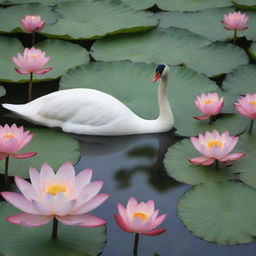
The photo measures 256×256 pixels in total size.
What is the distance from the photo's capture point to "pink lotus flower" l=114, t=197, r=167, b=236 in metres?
1.73

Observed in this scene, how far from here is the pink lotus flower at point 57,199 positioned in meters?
1.72

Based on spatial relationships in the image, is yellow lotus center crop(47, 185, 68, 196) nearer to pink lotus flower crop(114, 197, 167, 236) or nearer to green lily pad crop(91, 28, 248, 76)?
pink lotus flower crop(114, 197, 167, 236)

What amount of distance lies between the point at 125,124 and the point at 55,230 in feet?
2.75

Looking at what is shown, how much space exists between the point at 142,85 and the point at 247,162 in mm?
858

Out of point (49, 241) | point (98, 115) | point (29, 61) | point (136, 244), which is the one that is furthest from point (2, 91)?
point (136, 244)

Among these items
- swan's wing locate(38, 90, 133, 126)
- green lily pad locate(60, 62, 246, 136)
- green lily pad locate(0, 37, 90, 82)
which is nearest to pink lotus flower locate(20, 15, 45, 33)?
green lily pad locate(0, 37, 90, 82)

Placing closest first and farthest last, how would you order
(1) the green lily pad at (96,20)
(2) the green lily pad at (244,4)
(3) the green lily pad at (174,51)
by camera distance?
(3) the green lily pad at (174,51), (1) the green lily pad at (96,20), (2) the green lily pad at (244,4)

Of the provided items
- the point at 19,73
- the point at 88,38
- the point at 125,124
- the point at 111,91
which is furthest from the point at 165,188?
the point at 88,38

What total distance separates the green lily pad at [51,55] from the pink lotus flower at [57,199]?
123cm

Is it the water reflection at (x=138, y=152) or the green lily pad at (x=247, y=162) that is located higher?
the green lily pad at (x=247, y=162)

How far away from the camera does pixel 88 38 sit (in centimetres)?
343

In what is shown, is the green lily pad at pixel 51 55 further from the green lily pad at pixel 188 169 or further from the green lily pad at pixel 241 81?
the green lily pad at pixel 188 169

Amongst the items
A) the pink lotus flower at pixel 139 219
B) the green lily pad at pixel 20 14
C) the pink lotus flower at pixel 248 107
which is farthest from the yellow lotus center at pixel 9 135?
the green lily pad at pixel 20 14

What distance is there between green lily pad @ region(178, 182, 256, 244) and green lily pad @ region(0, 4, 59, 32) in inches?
77.2
